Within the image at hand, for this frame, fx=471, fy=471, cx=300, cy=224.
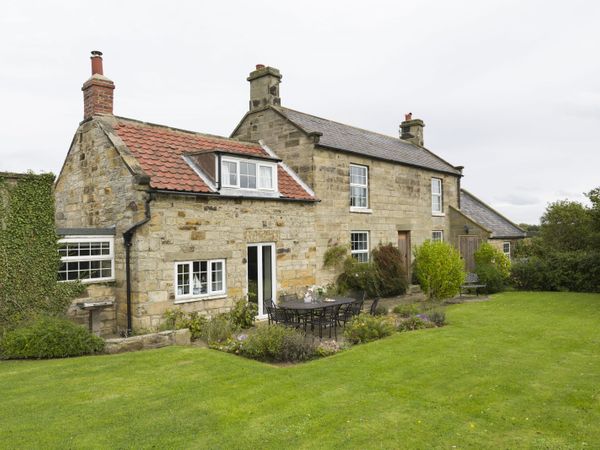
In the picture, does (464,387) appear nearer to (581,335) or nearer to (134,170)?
(581,335)

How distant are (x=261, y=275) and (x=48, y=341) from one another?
21.7 ft

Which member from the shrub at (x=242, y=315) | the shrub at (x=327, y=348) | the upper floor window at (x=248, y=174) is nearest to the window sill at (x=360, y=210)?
the upper floor window at (x=248, y=174)

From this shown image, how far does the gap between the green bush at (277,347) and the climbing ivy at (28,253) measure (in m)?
5.12

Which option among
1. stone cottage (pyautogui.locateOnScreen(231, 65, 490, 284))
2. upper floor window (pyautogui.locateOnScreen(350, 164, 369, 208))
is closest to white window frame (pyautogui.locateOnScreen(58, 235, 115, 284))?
stone cottage (pyautogui.locateOnScreen(231, 65, 490, 284))

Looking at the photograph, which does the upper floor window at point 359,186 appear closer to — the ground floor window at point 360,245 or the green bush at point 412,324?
the ground floor window at point 360,245

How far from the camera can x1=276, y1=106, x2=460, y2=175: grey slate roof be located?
19203mm

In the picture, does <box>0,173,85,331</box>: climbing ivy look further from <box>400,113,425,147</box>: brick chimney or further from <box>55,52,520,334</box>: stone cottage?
<box>400,113,425,147</box>: brick chimney

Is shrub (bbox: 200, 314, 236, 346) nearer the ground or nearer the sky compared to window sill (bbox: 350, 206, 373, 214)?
nearer the ground

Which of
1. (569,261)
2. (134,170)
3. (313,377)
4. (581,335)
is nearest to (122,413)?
(313,377)

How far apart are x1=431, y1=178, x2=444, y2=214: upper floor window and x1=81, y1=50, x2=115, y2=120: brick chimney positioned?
1611 cm

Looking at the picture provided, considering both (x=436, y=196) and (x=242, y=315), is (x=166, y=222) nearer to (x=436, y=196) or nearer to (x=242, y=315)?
(x=242, y=315)

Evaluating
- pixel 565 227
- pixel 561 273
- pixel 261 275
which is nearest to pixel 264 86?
pixel 261 275

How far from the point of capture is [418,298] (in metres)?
19.1

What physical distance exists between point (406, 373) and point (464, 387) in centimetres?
114
